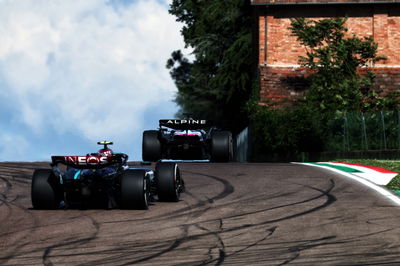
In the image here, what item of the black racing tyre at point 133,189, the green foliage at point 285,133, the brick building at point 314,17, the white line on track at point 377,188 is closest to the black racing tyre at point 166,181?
the black racing tyre at point 133,189

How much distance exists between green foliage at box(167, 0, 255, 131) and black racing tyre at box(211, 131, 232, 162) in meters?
23.8

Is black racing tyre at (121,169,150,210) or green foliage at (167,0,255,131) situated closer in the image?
black racing tyre at (121,169,150,210)

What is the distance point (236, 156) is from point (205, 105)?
3.85 m

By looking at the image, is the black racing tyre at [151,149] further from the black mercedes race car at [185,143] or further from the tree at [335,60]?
the tree at [335,60]

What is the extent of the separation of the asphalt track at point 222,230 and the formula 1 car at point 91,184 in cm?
20

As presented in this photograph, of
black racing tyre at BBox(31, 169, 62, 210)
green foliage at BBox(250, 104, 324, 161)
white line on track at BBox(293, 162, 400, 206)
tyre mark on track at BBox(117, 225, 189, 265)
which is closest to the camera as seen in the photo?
tyre mark on track at BBox(117, 225, 189, 265)

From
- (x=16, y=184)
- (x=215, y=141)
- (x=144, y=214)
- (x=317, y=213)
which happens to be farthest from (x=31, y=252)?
(x=215, y=141)

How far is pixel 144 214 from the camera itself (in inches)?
476

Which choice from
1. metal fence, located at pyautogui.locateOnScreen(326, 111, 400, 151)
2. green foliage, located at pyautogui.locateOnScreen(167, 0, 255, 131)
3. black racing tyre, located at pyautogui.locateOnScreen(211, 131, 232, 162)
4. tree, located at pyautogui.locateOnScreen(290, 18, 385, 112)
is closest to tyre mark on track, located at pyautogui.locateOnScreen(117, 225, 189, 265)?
black racing tyre, located at pyautogui.locateOnScreen(211, 131, 232, 162)

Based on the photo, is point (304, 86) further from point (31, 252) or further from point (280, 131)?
point (31, 252)

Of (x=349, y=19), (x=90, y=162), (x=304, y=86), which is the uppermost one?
(x=349, y=19)

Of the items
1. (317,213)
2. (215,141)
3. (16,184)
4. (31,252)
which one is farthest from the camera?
(215,141)

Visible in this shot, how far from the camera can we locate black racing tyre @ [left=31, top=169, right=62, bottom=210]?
12570 millimetres

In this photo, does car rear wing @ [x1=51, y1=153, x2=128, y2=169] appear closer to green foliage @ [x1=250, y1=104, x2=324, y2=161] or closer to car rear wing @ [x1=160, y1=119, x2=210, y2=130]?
car rear wing @ [x1=160, y1=119, x2=210, y2=130]
